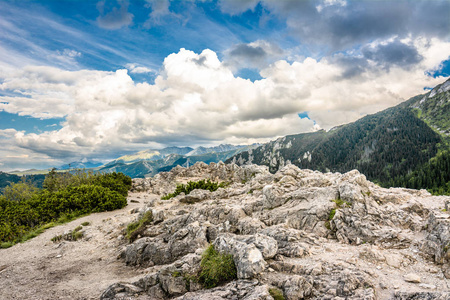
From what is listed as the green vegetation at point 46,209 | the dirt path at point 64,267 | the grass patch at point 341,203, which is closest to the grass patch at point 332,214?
the grass patch at point 341,203

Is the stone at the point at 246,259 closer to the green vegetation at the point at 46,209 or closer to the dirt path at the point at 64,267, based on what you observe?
the dirt path at the point at 64,267

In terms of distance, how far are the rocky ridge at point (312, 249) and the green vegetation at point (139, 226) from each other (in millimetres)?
1545

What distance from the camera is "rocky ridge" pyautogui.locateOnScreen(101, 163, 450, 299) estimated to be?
1039 cm

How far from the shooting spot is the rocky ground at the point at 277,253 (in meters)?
10.7

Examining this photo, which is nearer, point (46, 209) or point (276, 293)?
point (276, 293)

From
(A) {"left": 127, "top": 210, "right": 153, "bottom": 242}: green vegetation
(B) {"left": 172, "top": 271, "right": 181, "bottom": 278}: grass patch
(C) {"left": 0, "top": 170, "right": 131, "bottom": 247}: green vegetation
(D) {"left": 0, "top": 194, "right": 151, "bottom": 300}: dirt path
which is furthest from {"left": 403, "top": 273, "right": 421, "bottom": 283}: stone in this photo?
(C) {"left": 0, "top": 170, "right": 131, "bottom": 247}: green vegetation

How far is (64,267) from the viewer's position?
2012 cm

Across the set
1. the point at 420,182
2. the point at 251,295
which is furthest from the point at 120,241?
the point at 420,182

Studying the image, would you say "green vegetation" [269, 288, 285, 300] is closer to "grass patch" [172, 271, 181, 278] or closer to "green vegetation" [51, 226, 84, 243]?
"grass patch" [172, 271, 181, 278]

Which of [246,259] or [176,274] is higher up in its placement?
[246,259]

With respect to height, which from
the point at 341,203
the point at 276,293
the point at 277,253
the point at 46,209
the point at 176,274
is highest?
the point at 341,203

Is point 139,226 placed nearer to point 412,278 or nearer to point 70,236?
point 70,236

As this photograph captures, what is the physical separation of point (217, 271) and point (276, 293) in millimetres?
3464

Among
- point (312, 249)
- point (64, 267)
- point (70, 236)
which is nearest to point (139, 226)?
point (64, 267)
